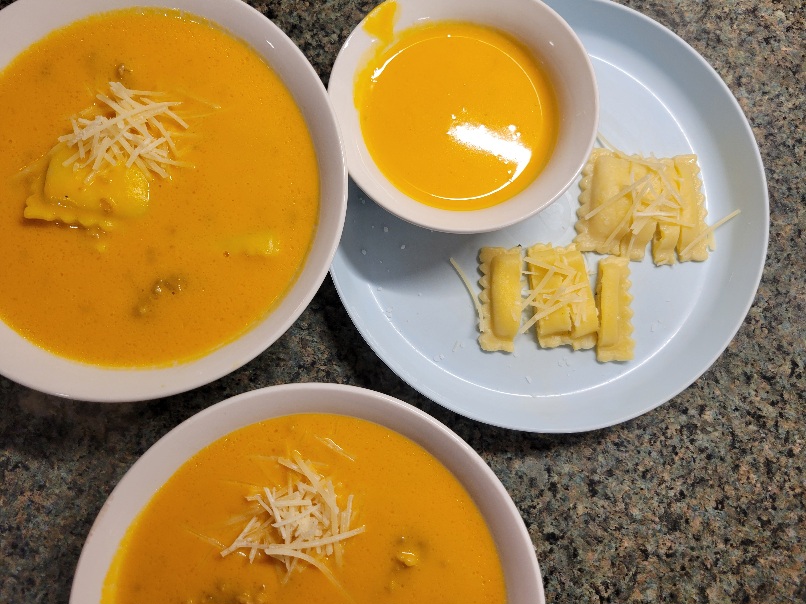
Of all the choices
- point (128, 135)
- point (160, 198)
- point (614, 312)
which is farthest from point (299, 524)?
point (614, 312)

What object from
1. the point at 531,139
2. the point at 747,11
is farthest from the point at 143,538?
the point at 747,11

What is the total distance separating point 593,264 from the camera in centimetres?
222

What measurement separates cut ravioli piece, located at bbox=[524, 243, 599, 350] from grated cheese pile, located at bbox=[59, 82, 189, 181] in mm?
1191

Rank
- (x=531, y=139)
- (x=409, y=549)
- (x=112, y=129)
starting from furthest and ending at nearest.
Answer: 1. (x=531, y=139)
2. (x=409, y=549)
3. (x=112, y=129)

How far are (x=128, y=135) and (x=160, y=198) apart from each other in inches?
6.7

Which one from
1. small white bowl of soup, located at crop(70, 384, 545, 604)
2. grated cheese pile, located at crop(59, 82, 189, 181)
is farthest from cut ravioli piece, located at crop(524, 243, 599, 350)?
grated cheese pile, located at crop(59, 82, 189, 181)

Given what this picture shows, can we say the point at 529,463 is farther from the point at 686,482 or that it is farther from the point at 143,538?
the point at 143,538

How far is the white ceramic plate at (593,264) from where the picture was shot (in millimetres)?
2105

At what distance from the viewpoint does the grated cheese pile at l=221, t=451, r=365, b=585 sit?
1.66 metres

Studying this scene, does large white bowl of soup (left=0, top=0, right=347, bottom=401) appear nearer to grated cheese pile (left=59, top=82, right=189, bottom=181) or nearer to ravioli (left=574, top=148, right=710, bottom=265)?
grated cheese pile (left=59, top=82, right=189, bottom=181)

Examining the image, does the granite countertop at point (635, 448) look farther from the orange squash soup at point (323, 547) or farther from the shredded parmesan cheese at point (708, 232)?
the orange squash soup at point (323, 547)

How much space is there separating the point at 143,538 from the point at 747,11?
2746 millimetres

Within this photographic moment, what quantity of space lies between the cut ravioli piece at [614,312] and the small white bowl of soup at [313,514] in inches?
27.3

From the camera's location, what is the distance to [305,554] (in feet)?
5.52
